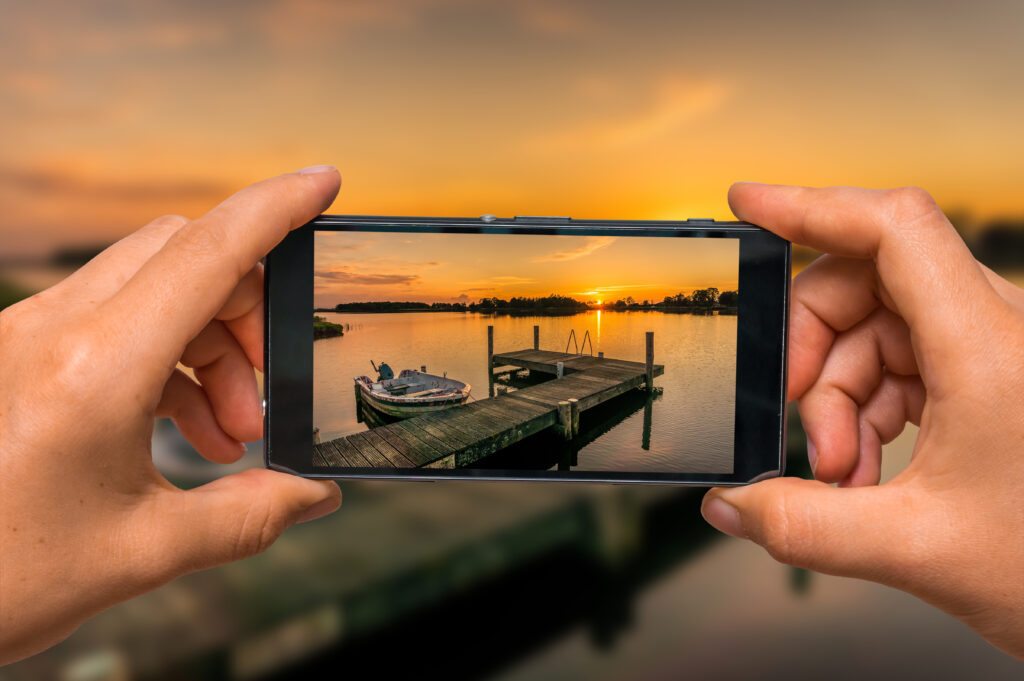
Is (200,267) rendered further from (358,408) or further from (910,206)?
(910,206)

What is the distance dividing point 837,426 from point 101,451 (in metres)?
1.84

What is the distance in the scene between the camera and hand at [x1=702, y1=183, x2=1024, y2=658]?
891mm

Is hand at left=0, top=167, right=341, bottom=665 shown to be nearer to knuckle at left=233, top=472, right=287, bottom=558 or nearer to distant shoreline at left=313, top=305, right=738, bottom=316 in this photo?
knuckle at left=233, top=472, right=287, bottom=558

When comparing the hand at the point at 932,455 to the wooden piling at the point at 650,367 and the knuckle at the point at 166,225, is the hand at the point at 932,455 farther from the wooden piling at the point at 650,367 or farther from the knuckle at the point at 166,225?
the knuckle at the point at 166,225

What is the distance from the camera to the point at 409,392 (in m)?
1.52

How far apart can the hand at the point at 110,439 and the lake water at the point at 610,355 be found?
297 millimetres

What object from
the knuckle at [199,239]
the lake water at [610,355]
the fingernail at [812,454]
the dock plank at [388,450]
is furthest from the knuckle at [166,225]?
the fingernail at [812,454]

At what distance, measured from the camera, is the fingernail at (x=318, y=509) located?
1270 mm

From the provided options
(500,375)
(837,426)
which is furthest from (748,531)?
(500,375)

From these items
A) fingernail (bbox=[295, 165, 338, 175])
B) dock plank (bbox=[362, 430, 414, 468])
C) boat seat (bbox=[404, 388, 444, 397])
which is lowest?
dock plank (bbox=[362, 430, 414, 468])

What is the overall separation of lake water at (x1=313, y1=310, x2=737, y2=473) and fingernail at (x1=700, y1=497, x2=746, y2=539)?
0.10 m

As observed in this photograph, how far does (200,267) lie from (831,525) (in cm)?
152

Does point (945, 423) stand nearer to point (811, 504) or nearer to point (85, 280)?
point (811, 504)

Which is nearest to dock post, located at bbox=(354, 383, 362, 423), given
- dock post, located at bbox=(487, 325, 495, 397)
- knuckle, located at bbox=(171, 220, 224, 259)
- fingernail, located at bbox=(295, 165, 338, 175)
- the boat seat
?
the boat seat
